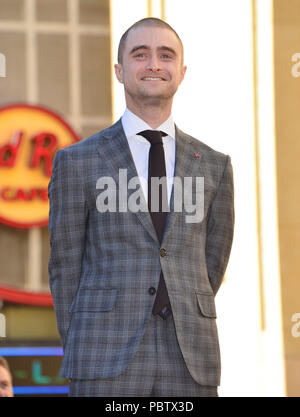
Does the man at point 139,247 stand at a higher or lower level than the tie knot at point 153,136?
lower

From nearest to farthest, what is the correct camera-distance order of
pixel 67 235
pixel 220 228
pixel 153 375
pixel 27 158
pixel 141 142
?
pixel 153 375 → pixel 67 235 → pixel 141 142 → pixel 220 228 → pixel 27 158

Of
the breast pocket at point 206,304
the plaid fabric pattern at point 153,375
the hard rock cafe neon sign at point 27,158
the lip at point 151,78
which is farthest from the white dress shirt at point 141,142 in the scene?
the hard rock cafe neon sign at point 27,158

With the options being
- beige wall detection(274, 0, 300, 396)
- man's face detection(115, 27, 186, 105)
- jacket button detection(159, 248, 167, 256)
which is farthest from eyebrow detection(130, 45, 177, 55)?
beige wall detection(274, 0, 300, 396)

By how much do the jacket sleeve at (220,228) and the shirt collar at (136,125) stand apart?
1.02ft

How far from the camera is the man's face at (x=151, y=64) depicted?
305 centimetres

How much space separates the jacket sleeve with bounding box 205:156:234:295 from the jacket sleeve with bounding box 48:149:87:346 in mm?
564

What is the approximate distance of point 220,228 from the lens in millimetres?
3285

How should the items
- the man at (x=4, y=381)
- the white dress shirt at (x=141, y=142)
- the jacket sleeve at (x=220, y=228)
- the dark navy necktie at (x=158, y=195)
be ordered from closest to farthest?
the dark navy necktie at (x=158, y=195) → the white dress shirt at (x=141, y=142) → the jacket sleeve at (x=220, y=228) → the man at (x=4, y=381)

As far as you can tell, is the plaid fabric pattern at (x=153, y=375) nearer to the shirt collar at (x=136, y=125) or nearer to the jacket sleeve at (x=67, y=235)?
the jacket sleeve at (x=67, y=235)

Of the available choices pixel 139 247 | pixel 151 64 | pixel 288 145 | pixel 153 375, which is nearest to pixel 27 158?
pixel 288 145

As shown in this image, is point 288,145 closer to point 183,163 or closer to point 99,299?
point 183,163

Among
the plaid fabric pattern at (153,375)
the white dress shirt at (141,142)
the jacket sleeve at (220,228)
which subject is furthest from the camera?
the jacket sleeve at (220,228)

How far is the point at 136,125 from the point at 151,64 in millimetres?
252

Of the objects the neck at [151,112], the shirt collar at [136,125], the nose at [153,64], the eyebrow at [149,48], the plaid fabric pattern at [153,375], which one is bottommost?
the plaid fabric pattern at [153,375]
